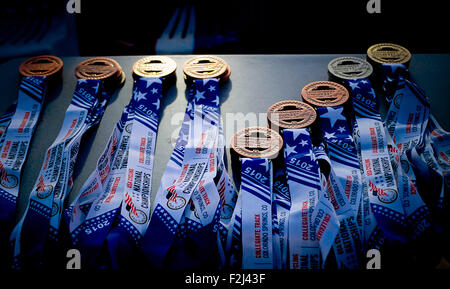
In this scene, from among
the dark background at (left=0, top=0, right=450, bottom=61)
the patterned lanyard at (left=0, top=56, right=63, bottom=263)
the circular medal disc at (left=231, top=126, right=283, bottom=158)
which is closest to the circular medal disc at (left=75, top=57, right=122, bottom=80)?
the patterned lanyard at (left=0, top=56, right=63, bottom=263)

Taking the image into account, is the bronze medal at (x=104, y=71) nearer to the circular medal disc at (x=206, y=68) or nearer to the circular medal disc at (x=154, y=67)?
the circular medal disc at (x=154, y=67)

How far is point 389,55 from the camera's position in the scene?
1.72 metres

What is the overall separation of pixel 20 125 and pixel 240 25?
5.58 feet

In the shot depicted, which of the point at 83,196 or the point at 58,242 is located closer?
the point at 58,242

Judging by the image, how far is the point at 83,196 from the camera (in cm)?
129

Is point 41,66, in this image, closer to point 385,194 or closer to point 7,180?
point 7,180

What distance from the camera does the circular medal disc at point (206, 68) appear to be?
67.0 inches

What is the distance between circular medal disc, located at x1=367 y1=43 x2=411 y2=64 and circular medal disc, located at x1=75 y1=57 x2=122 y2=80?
1.19 metres
